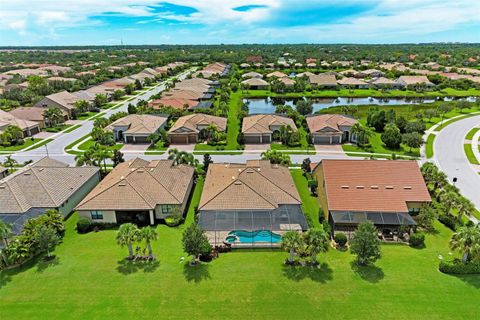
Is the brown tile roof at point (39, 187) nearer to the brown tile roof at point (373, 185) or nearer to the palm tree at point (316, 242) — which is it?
the palm tree at point (316, 242)

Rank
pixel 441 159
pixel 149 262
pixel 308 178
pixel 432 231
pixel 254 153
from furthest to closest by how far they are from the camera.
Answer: pixel 254 153 < pixel 441 159 < pixel 308 178 < pixel 432 231 < pixel 149 262

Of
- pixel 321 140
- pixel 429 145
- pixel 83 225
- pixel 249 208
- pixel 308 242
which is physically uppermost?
pixel 308 242

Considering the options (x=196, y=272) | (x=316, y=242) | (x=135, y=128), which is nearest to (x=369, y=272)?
(x=316, y=242)

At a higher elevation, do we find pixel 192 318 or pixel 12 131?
pixel 12 131

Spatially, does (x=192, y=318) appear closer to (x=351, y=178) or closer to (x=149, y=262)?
(x=149, y=262)

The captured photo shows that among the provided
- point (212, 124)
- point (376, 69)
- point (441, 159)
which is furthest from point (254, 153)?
point (376, 69)

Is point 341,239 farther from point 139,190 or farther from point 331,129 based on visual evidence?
point 331,129
